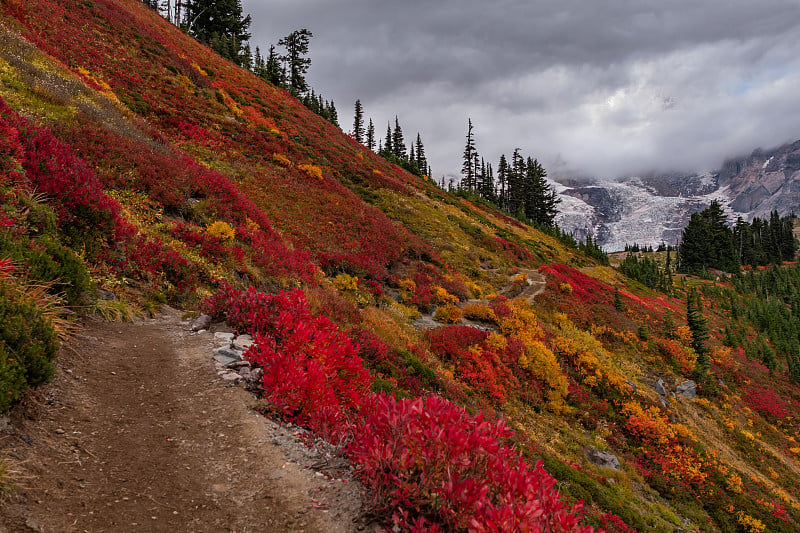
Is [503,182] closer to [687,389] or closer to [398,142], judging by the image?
[398,142]

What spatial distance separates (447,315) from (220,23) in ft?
226

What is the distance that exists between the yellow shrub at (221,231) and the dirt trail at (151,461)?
639 centimetres

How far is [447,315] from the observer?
18.1 metres

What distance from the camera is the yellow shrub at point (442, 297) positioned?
65.4ft

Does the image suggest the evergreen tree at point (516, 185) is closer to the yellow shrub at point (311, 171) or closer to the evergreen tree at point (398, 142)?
the evergreen tree at point (398, 142)

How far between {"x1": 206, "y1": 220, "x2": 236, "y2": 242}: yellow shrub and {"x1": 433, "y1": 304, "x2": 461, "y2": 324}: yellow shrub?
9.87 m

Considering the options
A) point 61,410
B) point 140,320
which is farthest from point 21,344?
point 140,320

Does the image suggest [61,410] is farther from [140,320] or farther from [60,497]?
[140,320]

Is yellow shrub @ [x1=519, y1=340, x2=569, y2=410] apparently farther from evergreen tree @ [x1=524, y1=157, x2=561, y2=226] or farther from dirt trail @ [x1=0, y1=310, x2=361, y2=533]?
evergreen tree @ [x1=524, y1=157, x2=561, y2=226]

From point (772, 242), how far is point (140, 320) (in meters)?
157

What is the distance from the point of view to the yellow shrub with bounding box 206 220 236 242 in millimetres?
11930

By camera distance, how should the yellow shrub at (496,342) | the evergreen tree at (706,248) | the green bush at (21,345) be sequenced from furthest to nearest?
1. the evergreen tree at (706,248)
2. the yellow shrub at (496,342)
3. the green bush at (21,345)

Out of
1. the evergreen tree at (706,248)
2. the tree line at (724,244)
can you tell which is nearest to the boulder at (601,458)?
the tree line at (724,244)

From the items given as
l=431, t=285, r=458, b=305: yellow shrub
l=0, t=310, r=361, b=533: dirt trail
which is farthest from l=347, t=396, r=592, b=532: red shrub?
l=431, t=285, r=458, b=305: yellow shrub
